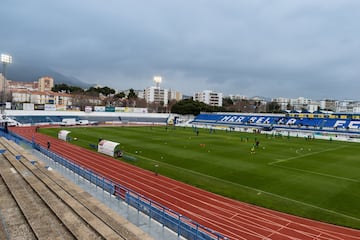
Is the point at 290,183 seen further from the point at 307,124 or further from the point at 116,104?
the point at 116,104

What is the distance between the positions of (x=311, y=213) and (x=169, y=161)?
13.1 metres

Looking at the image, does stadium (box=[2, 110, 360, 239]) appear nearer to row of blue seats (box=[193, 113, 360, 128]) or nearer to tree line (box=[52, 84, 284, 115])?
row of blue seats (box=[193, 113, 360, 128])

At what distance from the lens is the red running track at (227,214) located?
34.0ft

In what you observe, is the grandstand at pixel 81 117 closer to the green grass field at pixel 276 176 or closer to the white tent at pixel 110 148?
the white tent at pixel 110 148

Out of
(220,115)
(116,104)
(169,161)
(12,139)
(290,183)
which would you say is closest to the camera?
(290,183)

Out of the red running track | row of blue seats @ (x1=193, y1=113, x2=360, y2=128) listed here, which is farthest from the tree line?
the red running track

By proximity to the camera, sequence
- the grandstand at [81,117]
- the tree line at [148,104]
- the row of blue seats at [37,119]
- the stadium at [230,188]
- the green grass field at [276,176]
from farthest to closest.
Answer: the tree line at [148,104] < the grandstand at [81,117] < the row of blue seats at [37,119] < the green grass field at [276,176] < the stadium at [230,188]

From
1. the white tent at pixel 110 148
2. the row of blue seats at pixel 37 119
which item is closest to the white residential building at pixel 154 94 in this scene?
the row of blue seats at pixel 37 119

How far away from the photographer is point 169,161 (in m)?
23.0

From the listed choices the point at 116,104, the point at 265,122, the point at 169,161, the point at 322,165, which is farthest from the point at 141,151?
the point at 116,104

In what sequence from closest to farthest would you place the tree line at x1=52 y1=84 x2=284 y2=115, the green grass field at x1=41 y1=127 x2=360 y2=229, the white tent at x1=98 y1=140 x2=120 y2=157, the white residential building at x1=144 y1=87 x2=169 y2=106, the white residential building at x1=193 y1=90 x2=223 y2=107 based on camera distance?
the green grass field at x1=41 y1=127 x2=360 y2=229 → the white tent at x1=98 y1=140 x2=120 y2=157 → the tree line at x1=52 y1=84 x2=284 y2=115 → the white residential building at x1=193 y1=90 x2=223 y2=107 → the white residential building at x1=144 y1=87 x2=169 y2=106

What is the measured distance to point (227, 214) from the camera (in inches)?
473

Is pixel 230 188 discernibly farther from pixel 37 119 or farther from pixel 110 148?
pixel 37 119

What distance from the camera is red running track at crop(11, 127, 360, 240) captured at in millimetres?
10352
